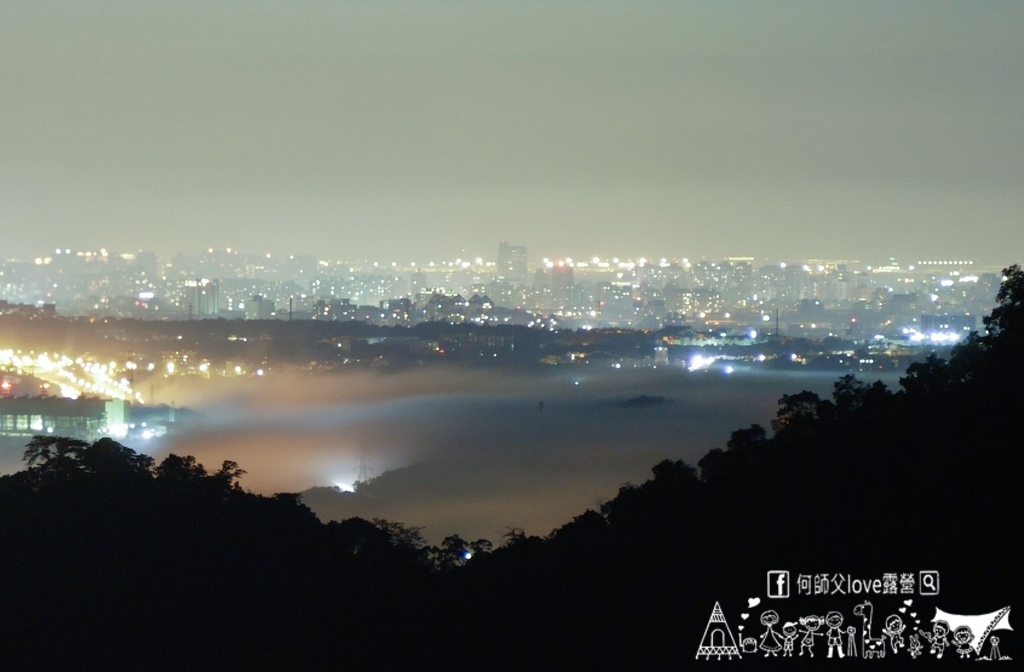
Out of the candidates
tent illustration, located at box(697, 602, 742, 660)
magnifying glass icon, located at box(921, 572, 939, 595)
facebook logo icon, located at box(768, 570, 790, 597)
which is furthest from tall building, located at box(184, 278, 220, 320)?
magnifying glass icon, located at box(921, 572, 939, 595)

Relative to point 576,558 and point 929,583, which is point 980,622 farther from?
point 576,558

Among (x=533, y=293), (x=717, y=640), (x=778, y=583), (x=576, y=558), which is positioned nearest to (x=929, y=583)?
(x=778, y=583)

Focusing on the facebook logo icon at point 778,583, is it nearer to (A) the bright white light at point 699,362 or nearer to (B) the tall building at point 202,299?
(A) the bright white light at point 699,362

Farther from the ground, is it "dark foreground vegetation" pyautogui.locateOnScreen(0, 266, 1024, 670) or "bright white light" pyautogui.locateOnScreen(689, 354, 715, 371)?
"dark foreground vegetation" pyautogui.locateOnScreen(0, 266, 1024, 670)

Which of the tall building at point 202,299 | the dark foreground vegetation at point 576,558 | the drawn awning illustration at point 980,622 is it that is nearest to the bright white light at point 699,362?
the dark foreground vegetation at point 576,558

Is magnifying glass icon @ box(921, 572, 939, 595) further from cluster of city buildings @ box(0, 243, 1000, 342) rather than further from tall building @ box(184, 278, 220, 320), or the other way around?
tall building @ box(184, 278, 220, 320)
